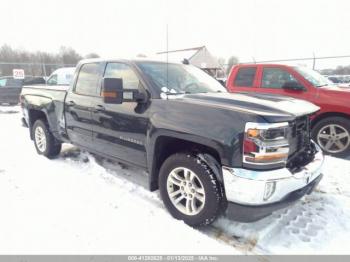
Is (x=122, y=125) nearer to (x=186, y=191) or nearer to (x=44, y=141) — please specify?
(x=186, y=191)

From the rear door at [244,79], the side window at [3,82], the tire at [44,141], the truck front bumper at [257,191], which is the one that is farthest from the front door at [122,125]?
the side window at [3,82]

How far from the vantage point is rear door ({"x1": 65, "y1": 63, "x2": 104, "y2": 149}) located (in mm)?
3977

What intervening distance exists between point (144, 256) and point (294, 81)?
4895mm

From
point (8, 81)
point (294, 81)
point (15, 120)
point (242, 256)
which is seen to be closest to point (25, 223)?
point (242, 256)

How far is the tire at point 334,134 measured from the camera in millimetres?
5238

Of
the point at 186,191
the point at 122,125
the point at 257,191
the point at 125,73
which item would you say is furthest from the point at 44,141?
the point at 257,191

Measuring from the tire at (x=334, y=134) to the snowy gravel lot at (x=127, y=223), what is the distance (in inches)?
51.9

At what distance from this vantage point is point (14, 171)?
4.31 meters

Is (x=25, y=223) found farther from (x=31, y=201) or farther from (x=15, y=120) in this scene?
(x=15, y=120)

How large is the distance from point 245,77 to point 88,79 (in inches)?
154

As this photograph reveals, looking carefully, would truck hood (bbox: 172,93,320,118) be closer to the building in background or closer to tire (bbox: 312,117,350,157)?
tire (bbox: 312,117,350,157)

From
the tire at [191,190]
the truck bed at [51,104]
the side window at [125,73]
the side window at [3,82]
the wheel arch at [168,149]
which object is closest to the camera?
the tire at [191,190]

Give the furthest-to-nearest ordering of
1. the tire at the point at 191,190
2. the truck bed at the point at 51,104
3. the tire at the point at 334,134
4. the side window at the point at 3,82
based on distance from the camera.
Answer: the side window at the point at 3,82 < the tire at the point at 334,134 < the truck bed at the point at 51,104 < the tire at the point at 191,190

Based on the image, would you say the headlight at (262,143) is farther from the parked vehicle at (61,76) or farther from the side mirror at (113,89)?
the parked vehicle at (61,76)
